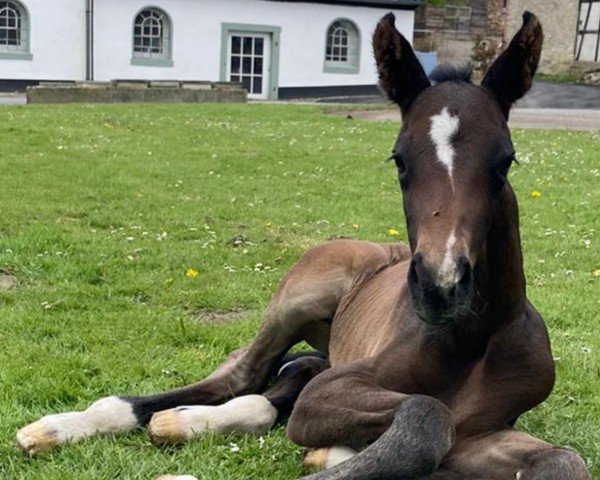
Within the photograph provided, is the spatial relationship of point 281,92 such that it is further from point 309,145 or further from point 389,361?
point 389,361

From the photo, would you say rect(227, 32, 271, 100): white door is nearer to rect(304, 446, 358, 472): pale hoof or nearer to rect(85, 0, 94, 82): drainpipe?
rect(85, 0, 94, 82): drainpipe

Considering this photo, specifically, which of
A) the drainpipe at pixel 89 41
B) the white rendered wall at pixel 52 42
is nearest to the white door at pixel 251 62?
the drainpipe at pixel 89 41

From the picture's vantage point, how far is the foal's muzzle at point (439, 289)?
3383 mm

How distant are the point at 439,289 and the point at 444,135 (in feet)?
→ 2.30

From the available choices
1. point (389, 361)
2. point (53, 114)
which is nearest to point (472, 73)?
point (389, 361)

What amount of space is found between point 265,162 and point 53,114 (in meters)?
8.48

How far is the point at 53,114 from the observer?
22953 millimetres

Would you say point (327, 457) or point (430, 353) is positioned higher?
point (430, 353)

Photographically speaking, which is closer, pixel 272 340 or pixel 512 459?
pixel 512 459

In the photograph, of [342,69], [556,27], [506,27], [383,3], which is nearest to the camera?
[342,69]

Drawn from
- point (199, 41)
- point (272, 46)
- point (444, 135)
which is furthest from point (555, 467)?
point (272, 46)

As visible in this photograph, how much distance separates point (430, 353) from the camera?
14.4 ft

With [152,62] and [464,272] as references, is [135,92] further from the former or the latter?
[464,272]

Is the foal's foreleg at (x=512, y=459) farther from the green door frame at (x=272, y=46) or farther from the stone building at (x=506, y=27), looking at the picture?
the stone building at (x=506, y=27)
